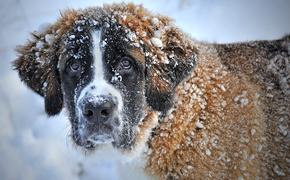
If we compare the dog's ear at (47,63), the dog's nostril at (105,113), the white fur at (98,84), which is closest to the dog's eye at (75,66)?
the white fur at (98,84)

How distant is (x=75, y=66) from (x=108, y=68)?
29 cm

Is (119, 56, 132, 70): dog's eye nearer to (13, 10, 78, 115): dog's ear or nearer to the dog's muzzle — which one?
the dog's muzzle

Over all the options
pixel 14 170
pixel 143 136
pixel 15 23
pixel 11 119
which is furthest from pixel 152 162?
pixel 15 23

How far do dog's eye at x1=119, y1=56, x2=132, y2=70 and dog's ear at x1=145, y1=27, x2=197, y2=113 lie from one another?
0.55 ft

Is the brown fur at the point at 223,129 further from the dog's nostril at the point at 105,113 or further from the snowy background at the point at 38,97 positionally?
the dog's nostril at the point at 105,113

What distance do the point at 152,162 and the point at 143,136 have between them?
225 millimetres

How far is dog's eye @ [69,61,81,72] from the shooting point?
3557 millimetres

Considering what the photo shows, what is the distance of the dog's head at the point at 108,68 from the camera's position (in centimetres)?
341

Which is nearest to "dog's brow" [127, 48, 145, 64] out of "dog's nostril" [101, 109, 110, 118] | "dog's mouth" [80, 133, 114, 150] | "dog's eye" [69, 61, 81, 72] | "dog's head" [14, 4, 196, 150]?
"dog's head" [14, 4, 196, 150]

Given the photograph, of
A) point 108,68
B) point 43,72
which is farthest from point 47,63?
point 108,68

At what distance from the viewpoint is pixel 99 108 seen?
322cm

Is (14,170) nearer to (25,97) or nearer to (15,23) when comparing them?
(25,97)

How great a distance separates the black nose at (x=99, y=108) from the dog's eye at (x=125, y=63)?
0.34m

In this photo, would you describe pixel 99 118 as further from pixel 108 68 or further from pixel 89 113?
pixel 108 68
